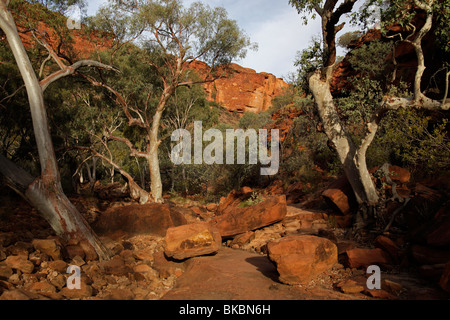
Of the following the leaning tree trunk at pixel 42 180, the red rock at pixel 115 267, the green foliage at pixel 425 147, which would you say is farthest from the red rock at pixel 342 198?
the leaning tree trunk at pixel 42 180

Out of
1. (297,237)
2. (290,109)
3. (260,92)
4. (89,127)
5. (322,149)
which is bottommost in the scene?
(297,237)

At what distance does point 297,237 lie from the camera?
4.85 metres

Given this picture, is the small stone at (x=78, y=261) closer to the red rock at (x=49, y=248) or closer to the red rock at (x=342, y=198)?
the red rock at (x=49, y=248)

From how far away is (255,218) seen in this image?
8.25 metres

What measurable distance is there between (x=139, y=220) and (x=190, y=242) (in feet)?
9.84

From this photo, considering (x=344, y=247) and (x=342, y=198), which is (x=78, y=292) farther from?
(x=342, y=198)

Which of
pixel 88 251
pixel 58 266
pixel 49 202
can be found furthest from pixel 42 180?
pixel 58 266

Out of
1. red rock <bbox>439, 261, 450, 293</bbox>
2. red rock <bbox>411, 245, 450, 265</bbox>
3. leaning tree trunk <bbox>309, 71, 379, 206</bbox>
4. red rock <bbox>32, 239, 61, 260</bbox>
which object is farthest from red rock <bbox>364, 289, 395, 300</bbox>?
red rock <bbox>32, 239, 61, 260</bbox>

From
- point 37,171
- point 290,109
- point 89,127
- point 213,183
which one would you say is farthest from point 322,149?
point 37,171

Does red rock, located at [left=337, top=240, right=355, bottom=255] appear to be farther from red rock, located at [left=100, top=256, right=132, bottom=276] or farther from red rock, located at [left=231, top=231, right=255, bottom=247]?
red rock, located at [left=100, top=256, right=132, bottom=276]

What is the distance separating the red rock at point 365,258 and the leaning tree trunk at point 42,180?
4.76 metres

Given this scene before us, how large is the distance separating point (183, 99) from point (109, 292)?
1812cm

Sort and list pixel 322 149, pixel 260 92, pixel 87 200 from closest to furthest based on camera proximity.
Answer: pixel 87 200, pixel 322 149, pixel 260 92

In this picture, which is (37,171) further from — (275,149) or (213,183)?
(275,149)
